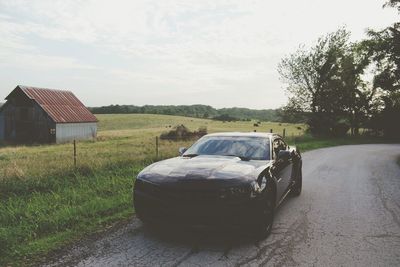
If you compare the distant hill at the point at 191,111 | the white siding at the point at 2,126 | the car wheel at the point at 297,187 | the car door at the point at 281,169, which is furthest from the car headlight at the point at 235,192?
the distant hill at the point at 191,111

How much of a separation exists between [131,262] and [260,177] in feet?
6.96

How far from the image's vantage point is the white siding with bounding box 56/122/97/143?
37666 mm

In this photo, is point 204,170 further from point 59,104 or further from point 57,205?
point 59,104

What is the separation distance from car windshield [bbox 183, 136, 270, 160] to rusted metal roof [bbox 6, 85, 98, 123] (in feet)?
109

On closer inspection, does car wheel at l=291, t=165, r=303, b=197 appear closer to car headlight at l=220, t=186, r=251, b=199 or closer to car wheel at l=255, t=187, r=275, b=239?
car wheel at l=255, t=187, r=275, b=239

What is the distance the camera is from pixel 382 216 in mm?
6828

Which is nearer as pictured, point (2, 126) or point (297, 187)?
point (297, 187)

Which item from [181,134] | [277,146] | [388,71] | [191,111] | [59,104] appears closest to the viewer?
[277,146]

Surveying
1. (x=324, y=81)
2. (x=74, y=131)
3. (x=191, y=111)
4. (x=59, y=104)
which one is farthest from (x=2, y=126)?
(x=191, y=111)

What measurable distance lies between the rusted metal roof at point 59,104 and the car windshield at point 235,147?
33206 mm

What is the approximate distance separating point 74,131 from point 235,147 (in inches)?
1426

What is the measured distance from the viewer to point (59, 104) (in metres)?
40.5

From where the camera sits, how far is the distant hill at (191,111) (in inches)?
4454

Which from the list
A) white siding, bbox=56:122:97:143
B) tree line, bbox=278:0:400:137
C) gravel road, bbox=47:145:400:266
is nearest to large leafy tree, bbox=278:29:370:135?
tree line, bbox=278:0:400:137
